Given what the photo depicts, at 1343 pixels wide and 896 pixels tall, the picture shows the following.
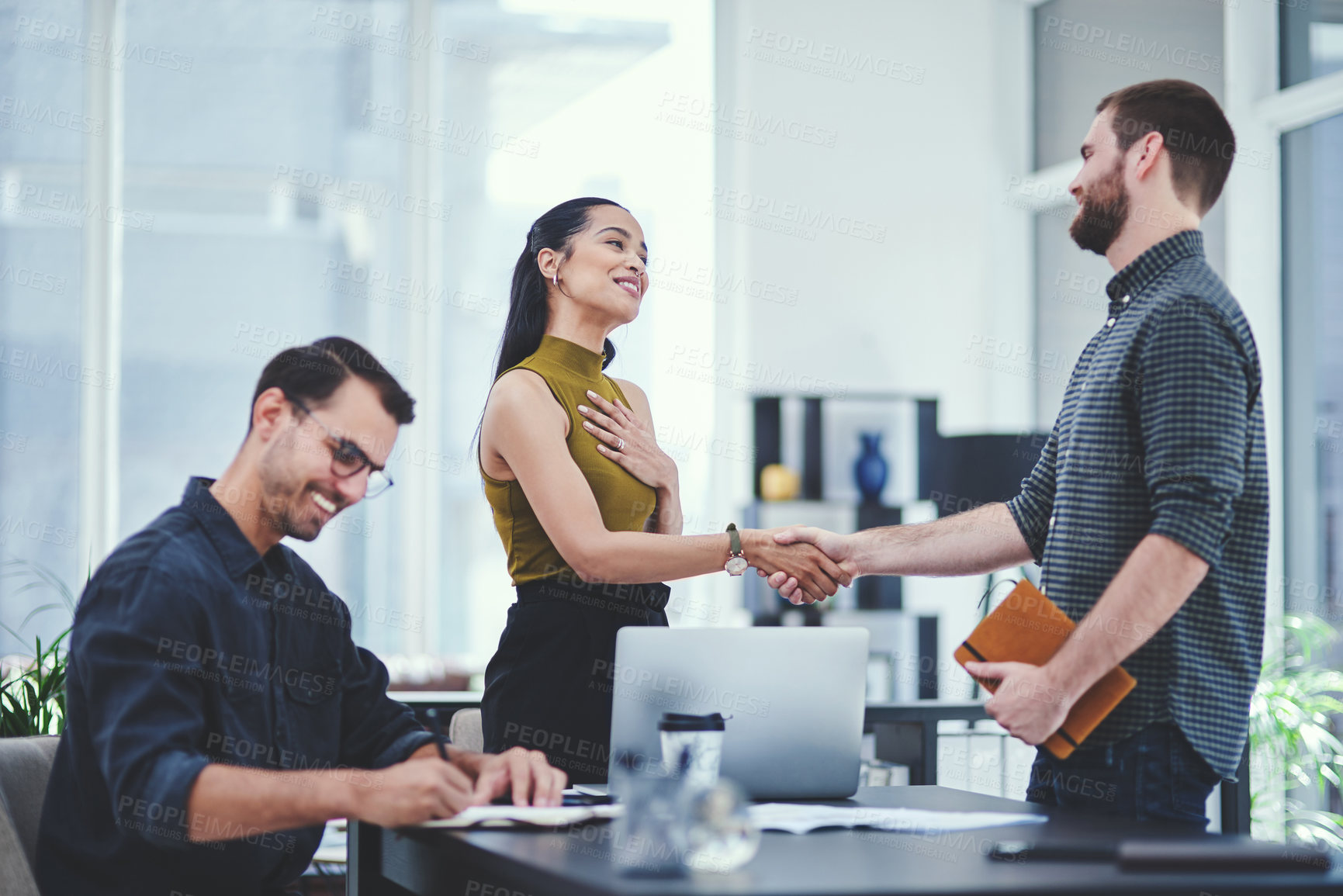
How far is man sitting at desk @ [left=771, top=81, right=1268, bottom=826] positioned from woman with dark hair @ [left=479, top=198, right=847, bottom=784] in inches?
25.5

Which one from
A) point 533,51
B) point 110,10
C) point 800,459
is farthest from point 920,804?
point 110,10

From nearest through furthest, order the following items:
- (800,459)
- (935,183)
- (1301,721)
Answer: (1301,721) → (800,459) → (935,183)

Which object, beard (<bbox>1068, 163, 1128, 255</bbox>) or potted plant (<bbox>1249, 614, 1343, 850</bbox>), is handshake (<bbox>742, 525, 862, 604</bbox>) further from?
potted plant (<bbox>1249, 614, 1343, 850</bbox>)

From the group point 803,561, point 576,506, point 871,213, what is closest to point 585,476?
point 576,506

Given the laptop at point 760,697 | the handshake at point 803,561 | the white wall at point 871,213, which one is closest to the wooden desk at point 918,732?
the handshake at point 803,561

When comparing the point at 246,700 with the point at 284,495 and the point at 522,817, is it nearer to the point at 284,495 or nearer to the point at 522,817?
the point at 284,495

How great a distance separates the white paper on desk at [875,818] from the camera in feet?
4.99

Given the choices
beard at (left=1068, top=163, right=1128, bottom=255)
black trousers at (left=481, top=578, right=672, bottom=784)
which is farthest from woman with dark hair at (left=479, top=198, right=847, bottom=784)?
beard at (left=1068, top=163, right=1128, bottom=255)

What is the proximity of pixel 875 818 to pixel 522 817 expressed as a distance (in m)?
0.42

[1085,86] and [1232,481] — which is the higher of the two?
[1085,86]

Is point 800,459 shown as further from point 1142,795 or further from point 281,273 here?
point 1142,795

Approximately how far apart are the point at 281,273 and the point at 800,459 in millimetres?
2255

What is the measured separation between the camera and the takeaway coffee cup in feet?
5.06

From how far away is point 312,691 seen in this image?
176cm
